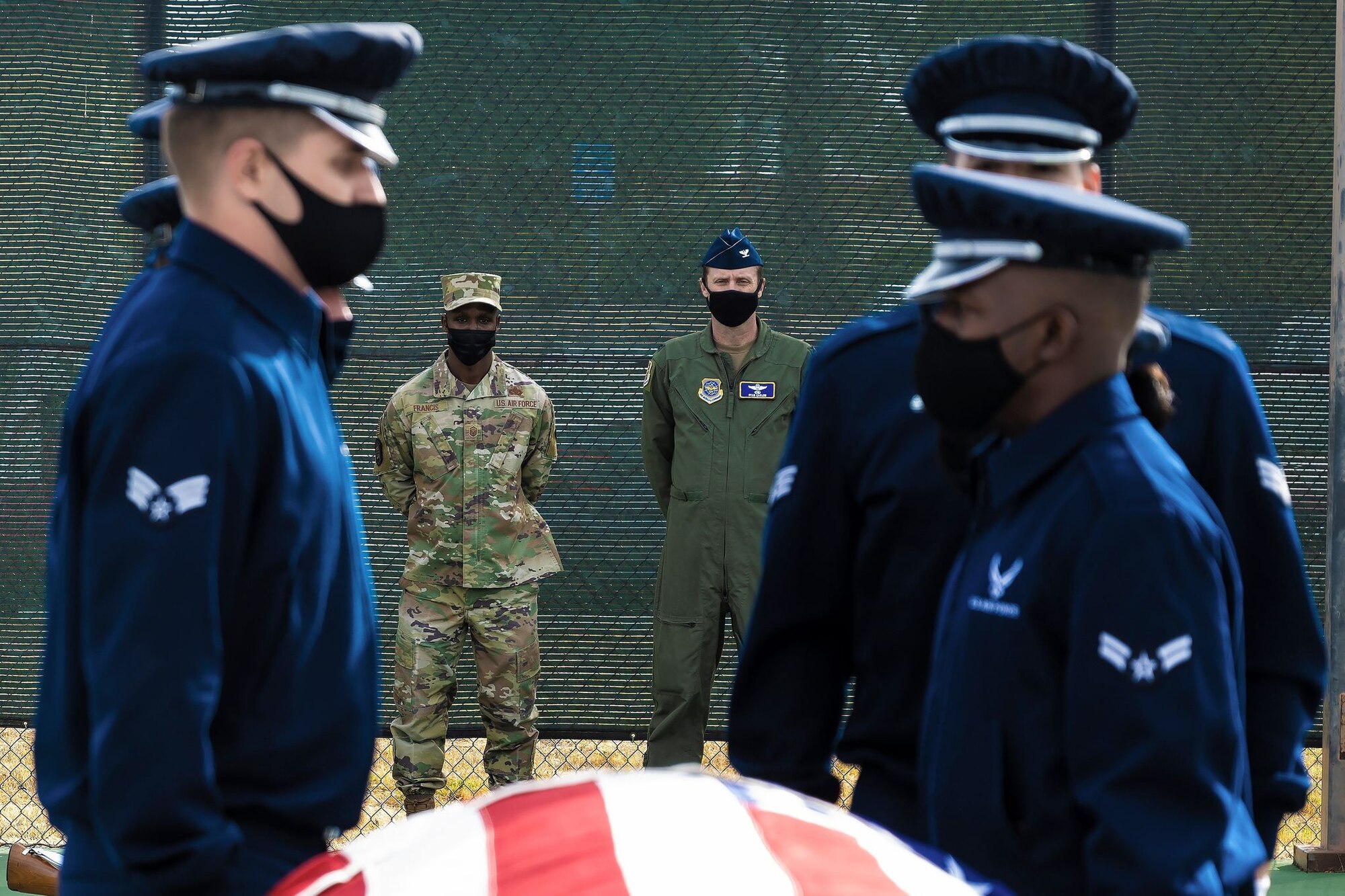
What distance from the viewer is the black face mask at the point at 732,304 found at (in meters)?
5.77

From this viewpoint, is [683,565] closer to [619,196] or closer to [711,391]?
[711,391]

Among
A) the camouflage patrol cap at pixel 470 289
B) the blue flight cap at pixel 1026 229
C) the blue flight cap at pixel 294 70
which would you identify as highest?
the blue flight cap at pixel 294 70

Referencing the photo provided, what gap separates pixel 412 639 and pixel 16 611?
1.45 metres

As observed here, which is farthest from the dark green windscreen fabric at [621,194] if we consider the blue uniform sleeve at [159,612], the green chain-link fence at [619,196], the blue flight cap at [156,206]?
the blue uniform sleeve at [159,612]

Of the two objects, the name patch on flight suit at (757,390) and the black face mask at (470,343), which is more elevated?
the black face mask at (470,343)

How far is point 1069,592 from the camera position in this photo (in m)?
1.66

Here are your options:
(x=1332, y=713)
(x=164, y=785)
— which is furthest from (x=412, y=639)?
(x=164, y=785)

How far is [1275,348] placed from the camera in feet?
18.5

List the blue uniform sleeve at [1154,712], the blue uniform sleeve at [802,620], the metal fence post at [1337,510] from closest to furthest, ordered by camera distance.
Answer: the blue uniform sleeve at [1154,712] < the blue uniform sleeve at [802,620] < the metal fence post at [1337,510]

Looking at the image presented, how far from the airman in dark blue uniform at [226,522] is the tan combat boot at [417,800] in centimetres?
410

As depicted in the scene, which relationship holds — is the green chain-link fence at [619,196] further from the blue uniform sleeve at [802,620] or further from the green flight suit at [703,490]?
the blue uniform sleeve at [802,620]

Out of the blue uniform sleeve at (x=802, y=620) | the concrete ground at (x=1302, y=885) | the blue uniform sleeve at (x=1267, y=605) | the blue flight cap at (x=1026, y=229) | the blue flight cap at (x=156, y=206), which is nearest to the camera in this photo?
the blue flight cap at (x=1026, y=229)

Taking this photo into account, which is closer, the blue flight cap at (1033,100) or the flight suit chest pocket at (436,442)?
the blue flight cap at (1033,100)

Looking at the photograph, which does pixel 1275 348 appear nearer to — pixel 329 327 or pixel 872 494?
pixel 872 494
